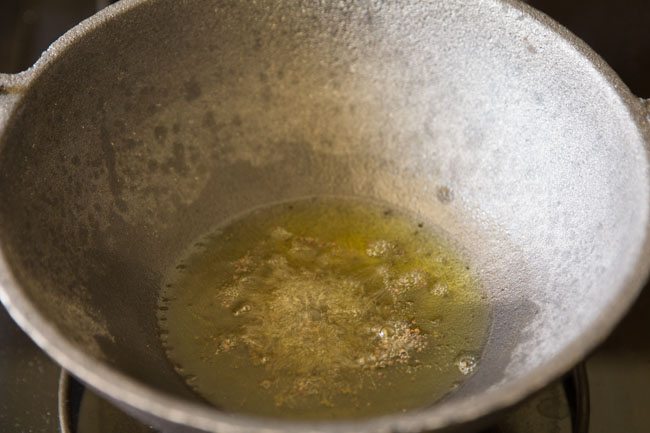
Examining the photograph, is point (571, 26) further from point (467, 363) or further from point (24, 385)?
point (24, 385)

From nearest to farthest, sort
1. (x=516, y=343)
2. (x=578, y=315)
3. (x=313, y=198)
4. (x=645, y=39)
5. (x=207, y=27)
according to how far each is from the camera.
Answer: (x=578, y=315) → (x=516, y=343) → (x=207, y=27) → (x=313, y=198) → (x=645, y=39)

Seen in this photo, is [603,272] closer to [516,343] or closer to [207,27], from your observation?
[516,343]

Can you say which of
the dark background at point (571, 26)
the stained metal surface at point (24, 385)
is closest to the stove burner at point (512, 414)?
the stained metal surface at point (24, 385)

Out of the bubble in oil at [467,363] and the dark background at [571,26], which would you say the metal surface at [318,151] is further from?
the dark background at [571,26]

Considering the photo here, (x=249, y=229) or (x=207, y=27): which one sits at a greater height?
(x=207, y=27)

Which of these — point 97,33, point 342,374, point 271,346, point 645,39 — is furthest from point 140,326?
point 645,39

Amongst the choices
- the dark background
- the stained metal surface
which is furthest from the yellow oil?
the dark background

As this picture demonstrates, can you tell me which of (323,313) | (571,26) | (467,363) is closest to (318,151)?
(323,313)
